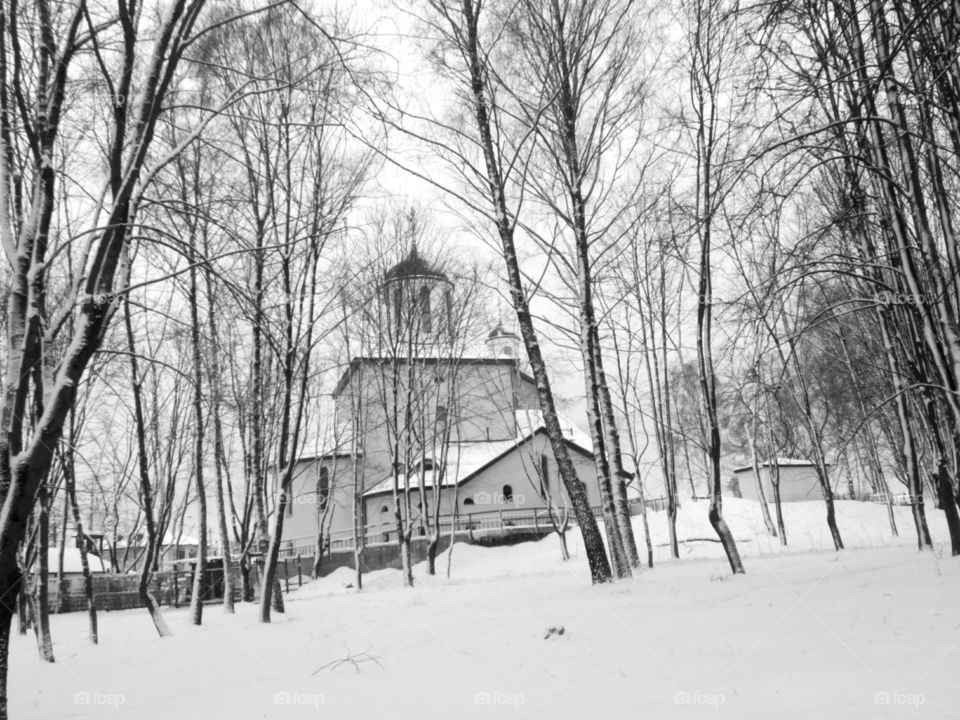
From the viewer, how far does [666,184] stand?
33.7ft

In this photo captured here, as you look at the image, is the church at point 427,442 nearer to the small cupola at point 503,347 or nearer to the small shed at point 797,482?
the small cupola at point 503,347

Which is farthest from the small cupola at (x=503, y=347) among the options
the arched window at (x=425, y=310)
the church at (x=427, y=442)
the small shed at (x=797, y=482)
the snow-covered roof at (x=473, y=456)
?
the small shed at (x=797, y=482)

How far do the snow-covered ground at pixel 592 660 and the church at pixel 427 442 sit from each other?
1253 centimetres

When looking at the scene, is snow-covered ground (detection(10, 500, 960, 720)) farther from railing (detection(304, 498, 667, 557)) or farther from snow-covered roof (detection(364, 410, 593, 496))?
snow-covered roof (detection(364, 410, 593, 496))

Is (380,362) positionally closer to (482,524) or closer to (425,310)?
(425,310)

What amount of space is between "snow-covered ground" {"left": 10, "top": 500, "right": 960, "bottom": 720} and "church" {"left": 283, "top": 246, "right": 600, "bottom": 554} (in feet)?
41.1

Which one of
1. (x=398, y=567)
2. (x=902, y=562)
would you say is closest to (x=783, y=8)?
(x=902, y=562)

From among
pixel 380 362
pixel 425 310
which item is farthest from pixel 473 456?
pixel 425 310

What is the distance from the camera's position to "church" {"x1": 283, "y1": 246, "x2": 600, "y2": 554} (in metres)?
21.1

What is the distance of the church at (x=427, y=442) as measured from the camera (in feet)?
69.2

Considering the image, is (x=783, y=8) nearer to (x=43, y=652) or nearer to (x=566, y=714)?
(x=566, y=714)

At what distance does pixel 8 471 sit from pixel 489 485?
30839mm

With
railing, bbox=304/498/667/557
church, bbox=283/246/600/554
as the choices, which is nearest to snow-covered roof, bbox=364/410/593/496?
church, bbox=283/246/600/554

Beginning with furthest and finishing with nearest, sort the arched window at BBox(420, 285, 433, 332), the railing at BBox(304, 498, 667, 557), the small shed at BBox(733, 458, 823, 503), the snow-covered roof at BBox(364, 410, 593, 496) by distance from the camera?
the small shed at BBox(733, 458, 823, 503) → the snow-covered roof at BBox(364, 410, 593, 496) → the railing at BBox(304, 498, 667, 557) → the arched window at BBox(420, 285, 433, 332)
